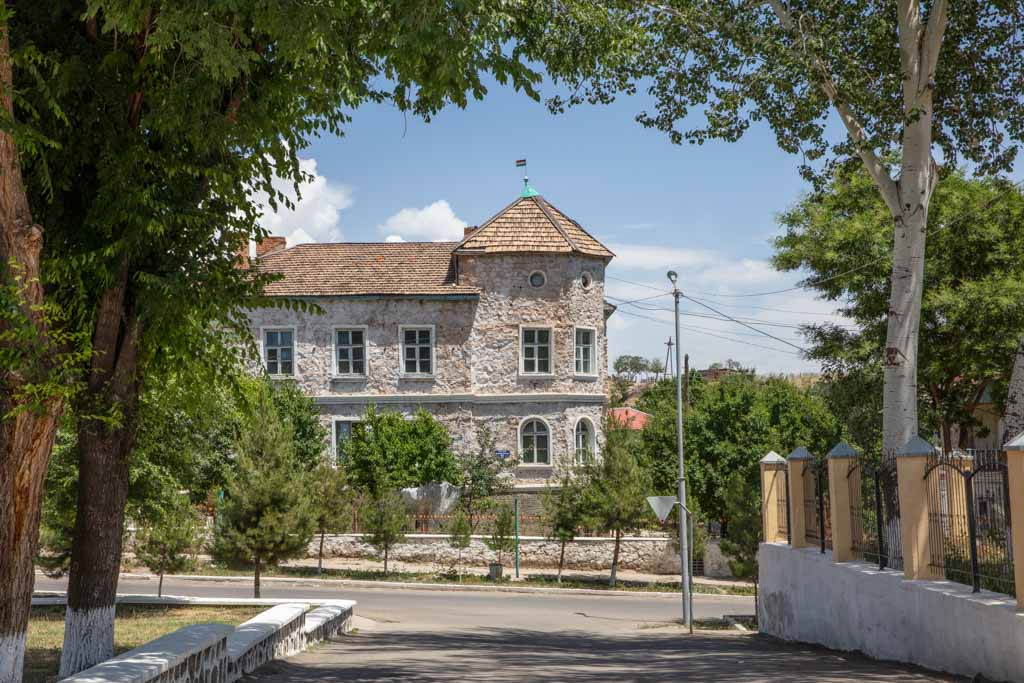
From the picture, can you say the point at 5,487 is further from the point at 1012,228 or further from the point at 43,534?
the point at 1012,228

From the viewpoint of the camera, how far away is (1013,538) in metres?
9.51

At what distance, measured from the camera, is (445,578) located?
1449 inches

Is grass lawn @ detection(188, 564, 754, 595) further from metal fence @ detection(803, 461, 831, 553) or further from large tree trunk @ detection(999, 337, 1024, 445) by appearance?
large tree trunk @ detection(999, 337, 1024, 445)

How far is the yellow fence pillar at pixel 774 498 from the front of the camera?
64.6 feet

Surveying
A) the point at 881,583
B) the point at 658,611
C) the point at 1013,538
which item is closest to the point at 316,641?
the point at 881,583

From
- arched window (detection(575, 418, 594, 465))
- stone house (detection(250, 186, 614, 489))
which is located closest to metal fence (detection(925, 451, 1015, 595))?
arched window (detection(575, 418, 594, 465))

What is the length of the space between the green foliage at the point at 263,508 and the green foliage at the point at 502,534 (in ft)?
34.6

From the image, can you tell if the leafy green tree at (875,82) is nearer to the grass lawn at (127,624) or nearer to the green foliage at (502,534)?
the grass lawn at (127,624)

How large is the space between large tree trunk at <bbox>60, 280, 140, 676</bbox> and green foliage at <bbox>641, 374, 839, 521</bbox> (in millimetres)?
32410

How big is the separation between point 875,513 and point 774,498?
5.79 metres

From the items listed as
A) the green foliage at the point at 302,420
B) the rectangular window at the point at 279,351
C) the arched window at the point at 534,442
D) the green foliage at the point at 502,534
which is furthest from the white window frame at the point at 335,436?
the green foliage at the point at 502,534

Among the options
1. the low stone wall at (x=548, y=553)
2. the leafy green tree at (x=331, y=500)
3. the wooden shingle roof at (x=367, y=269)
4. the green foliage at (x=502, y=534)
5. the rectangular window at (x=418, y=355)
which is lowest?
the low stone wall at (x=548, y=553)

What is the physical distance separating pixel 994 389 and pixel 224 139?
996 inches

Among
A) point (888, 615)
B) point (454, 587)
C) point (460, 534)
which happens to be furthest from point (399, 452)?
point (888, 615)
